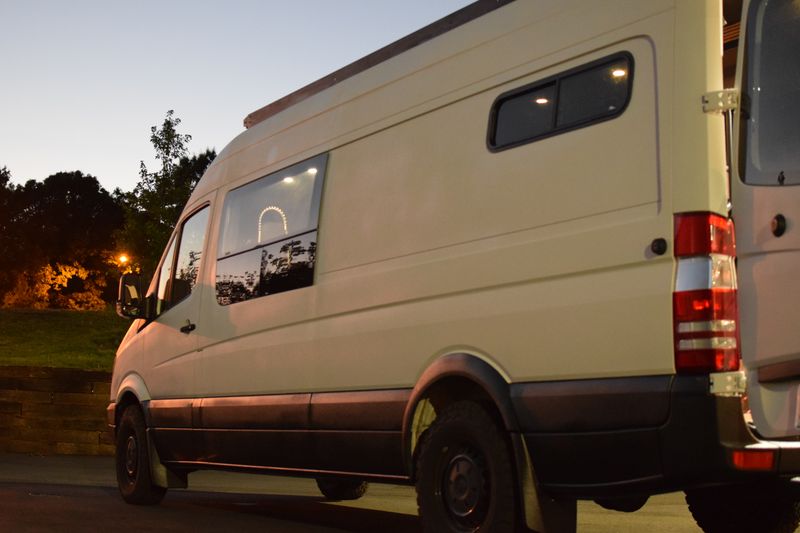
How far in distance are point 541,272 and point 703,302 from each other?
88cm

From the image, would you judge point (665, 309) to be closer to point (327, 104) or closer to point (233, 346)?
point (327, 104)

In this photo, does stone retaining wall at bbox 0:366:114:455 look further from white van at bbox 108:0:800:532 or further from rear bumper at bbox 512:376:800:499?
rear bumper at bbox 512:376:800:499

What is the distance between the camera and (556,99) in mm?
5629

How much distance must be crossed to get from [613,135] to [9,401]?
12.1 metres

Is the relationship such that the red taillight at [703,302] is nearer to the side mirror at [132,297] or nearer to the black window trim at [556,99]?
the black window trim at [556,99]

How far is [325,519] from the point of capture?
9.01m

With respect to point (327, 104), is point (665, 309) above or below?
below

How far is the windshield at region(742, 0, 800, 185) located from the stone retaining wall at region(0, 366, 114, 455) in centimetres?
1195

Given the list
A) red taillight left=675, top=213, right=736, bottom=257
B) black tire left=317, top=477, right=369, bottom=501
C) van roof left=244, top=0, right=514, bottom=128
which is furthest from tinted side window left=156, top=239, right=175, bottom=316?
red taillight left=675, top=213, right=736, bottom=257

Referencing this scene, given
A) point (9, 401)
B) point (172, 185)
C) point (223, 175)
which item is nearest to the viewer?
point (223, 175)

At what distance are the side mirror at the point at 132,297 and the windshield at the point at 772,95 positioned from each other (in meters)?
5.74

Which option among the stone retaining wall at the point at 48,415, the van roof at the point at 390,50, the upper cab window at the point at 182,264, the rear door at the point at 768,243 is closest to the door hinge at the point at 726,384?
the rear door at the point at 768,243

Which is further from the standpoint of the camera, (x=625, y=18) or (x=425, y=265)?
(x=425, y=265)

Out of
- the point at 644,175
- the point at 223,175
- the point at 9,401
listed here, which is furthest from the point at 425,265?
the point at 9,401
